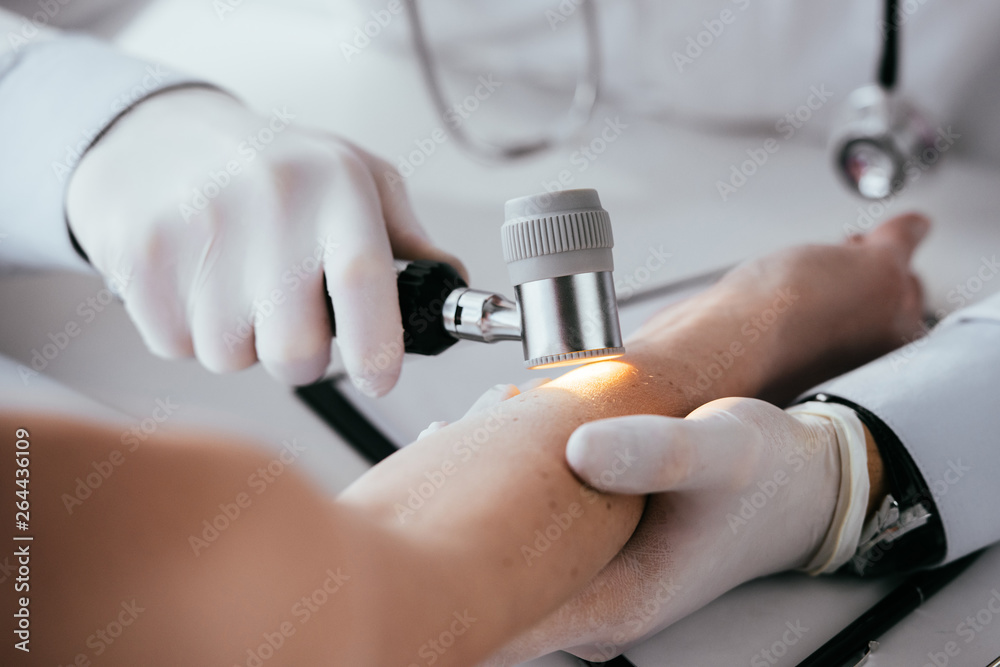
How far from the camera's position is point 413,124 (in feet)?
6.08

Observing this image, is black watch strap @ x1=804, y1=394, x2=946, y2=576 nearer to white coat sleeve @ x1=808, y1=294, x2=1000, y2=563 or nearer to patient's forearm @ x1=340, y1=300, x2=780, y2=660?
white coat sleeve @ x1=808, y1=294, x2=1000, y2=563

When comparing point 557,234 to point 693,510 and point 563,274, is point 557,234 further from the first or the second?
point 693,510

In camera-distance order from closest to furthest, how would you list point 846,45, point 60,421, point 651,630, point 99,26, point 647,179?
point 60,421, point 651,630, point 846,45, point 647,179, point 99,26

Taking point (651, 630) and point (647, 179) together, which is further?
point (647, 179)

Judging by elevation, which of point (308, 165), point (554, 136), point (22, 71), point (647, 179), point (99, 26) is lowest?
point (647, 179)

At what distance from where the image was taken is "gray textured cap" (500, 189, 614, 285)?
579 mm

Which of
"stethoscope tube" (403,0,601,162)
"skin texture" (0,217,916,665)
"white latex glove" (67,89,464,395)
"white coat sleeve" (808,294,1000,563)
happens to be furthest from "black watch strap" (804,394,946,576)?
"stethoscope tube" (403,0,601,162)

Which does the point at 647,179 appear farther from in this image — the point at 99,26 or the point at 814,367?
the point at 99,26

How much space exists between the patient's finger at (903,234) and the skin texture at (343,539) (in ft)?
1.60

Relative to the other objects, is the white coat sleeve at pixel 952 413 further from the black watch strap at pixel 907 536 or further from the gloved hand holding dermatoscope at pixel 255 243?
the gloved hand holding dermatoscope at pixel 255 243

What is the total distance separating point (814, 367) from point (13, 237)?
100 cm

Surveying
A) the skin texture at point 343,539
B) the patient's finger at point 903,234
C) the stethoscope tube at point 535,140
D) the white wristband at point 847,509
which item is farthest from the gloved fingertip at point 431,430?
the stethoscope tube at point 535,140

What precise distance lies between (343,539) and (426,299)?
13.3 inches

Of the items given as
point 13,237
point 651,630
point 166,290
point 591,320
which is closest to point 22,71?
point 13,237
